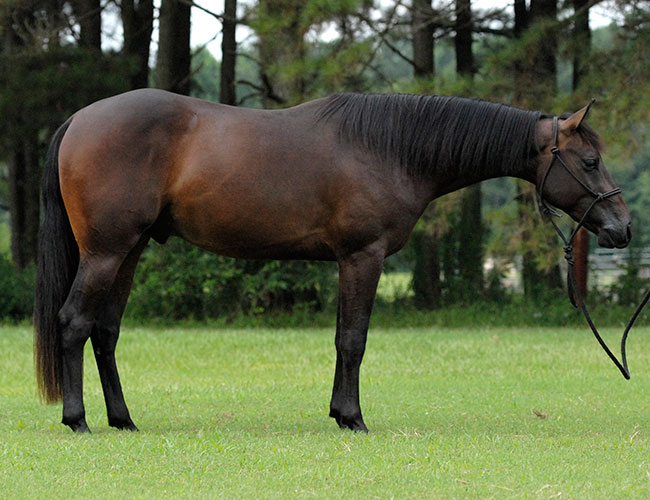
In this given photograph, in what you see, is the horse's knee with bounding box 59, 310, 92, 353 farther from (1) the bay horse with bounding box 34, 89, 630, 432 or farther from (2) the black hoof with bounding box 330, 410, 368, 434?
(2) the black hoof with bounding box 330, 410, 368, 434

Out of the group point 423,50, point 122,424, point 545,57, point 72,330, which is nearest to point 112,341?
point 72,330

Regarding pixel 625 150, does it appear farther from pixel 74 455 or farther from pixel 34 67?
pixel 74 455

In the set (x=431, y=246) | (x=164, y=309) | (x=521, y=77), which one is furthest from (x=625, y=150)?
(x=164, y=309)

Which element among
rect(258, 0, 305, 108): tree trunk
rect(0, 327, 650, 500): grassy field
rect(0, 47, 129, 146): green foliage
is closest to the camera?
rect(0, 327, 650, 500): grassy field

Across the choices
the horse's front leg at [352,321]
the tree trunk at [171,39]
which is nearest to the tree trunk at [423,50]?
the tree trunk at [171,39]

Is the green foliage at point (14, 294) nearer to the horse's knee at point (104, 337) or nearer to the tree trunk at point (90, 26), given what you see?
the tree trunk at point (90, 26)

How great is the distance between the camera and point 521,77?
47.0ft

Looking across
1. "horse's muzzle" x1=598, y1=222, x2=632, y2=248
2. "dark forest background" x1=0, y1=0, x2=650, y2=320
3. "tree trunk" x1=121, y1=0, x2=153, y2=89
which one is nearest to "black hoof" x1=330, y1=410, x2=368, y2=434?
"horse's muzzle" x1=598, y1=222, x2=632, y2=248

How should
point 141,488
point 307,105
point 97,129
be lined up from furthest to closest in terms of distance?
Result: point 307,105
point 97,129
point 141,488

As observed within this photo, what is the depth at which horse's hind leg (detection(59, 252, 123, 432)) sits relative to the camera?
231 inches

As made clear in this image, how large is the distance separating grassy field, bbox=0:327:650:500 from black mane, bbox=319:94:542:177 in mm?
1729

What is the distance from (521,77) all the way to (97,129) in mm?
9676

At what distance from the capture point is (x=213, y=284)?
51.0 feet

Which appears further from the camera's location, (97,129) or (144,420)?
(144,420)
